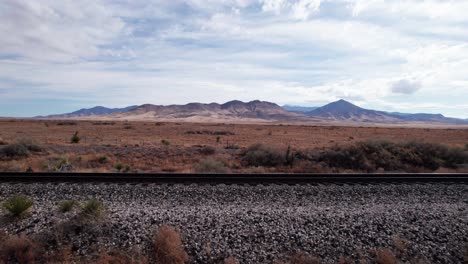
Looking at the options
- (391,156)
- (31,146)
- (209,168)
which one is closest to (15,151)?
(31,146)

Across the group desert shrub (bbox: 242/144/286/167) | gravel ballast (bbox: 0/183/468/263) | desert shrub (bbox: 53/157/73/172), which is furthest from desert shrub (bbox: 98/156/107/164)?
desert shrub (bbox: 242/144/286/167)

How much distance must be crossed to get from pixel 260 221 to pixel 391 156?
1746 cm

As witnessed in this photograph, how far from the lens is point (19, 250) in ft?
24.6

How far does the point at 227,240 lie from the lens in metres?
8.05

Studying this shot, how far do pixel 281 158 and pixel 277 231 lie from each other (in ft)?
44.7

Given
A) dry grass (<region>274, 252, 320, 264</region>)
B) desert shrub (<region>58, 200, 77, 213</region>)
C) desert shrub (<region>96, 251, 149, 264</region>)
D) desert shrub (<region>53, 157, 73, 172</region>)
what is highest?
desert shrub (<region>58, 200, 77, 213</region>)

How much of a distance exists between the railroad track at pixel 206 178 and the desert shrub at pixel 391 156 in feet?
18.3

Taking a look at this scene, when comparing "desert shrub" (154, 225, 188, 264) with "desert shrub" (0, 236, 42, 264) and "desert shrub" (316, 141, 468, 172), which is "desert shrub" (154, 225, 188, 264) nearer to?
"desert shrub" (0, 236, 42, 264)

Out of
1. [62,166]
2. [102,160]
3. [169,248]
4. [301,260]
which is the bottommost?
[301,260]

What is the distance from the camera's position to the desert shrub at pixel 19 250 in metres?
7.39

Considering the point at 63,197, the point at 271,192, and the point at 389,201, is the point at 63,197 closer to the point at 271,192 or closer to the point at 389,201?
the point at 271,192

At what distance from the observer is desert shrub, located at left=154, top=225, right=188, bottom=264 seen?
289 inches

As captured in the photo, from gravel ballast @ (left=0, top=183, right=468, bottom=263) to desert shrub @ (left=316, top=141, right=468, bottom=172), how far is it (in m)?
9.59

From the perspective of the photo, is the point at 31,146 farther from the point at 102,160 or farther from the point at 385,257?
the point at 385,257
